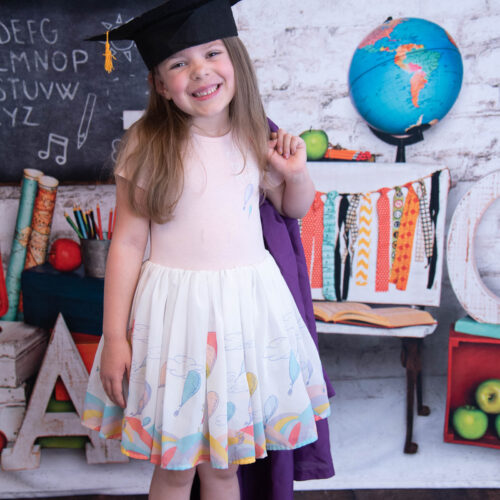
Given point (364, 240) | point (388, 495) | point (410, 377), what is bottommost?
point (388, 495)

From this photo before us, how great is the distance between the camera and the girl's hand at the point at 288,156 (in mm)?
1064

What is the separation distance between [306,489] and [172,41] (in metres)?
1.27

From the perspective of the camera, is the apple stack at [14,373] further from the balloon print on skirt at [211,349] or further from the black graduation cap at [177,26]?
the black graduation cap at [177,26]

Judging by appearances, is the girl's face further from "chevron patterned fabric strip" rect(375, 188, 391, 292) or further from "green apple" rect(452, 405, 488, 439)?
"green apple" rect(452, 405, 488, 439)

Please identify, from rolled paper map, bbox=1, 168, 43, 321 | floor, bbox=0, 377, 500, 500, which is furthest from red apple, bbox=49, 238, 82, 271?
floor, bbox=0, 377, 500, 500

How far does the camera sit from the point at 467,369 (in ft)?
5.74

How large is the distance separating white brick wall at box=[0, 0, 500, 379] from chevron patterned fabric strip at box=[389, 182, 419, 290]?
34 cm

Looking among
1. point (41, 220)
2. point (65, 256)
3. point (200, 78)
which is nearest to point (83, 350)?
point (65, 256)

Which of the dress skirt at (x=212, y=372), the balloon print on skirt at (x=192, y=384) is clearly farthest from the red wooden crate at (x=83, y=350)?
the balloon print on skirt at (x=192, y=384)

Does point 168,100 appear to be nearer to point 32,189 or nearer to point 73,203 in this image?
point 32,189

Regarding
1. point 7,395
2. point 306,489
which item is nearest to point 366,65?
point 306,489

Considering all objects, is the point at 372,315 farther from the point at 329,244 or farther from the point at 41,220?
the point at 41,220

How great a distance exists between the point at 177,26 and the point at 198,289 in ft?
1.54

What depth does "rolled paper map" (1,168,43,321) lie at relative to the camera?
70.2 inches
